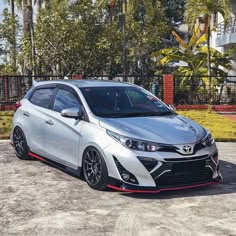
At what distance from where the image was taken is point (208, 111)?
18797mm

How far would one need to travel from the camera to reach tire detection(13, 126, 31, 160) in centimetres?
824

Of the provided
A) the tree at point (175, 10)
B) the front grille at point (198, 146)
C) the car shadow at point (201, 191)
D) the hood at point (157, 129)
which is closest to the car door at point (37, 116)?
the hood at point (157, 129)

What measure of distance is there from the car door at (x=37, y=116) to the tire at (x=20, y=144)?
21cm

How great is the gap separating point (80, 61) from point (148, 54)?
8828 millimetres

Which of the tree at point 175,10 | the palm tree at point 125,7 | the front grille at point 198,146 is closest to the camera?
the front grille at point 198,146

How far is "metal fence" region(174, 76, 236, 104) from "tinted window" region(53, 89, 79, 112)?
43.3 feet

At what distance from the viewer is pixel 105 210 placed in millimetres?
5465

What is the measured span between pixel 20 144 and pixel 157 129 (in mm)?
3264

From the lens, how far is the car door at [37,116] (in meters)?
7.57

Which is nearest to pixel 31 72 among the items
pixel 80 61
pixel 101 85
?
pixel 80 61

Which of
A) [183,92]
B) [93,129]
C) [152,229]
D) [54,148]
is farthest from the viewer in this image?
[183,92]

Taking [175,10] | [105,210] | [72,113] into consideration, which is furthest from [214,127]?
[175,10]

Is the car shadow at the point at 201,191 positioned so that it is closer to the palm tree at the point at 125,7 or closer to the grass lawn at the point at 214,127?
the grass lawn at the point at 214,127

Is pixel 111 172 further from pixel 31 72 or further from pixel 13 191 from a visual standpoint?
pixel 31 72
